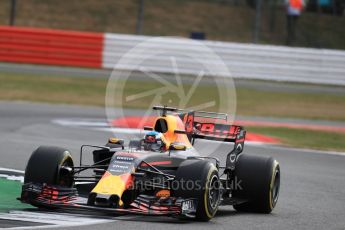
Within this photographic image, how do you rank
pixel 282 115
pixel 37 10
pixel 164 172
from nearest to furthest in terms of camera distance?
1. pixel 164 172
2. pixel 282 115
3. pixel 37 10

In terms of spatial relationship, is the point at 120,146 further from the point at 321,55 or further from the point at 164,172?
the point at 321,55

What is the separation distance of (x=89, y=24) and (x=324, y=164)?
2296cm

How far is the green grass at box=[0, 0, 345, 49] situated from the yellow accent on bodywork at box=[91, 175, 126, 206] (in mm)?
26365

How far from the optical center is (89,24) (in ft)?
125

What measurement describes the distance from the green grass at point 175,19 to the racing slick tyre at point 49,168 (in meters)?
26.0

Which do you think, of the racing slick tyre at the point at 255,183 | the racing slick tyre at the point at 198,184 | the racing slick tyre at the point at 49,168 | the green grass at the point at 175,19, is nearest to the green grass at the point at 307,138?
the racing slick tyre at the point at 255,183

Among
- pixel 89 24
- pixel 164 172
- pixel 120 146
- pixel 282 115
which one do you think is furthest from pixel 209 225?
pixel 89 24

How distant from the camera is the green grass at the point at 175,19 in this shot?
36688 millimetres

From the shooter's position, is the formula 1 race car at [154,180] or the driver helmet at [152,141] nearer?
the formula 1 race car at [154,180]

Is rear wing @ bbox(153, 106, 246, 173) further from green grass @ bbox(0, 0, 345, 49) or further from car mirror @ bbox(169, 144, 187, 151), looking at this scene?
green grass @ bbox(0, 0, 345, 49)

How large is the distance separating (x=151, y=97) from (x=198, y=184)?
57.8 feet

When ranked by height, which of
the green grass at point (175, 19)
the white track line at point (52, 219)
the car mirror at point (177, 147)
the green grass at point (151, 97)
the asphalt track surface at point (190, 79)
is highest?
the green grass at point (175, 19)

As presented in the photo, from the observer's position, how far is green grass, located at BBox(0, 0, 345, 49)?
3669 cm

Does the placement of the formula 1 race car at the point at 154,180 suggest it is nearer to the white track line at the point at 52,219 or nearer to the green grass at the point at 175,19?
the white track line at the point at 52,219
